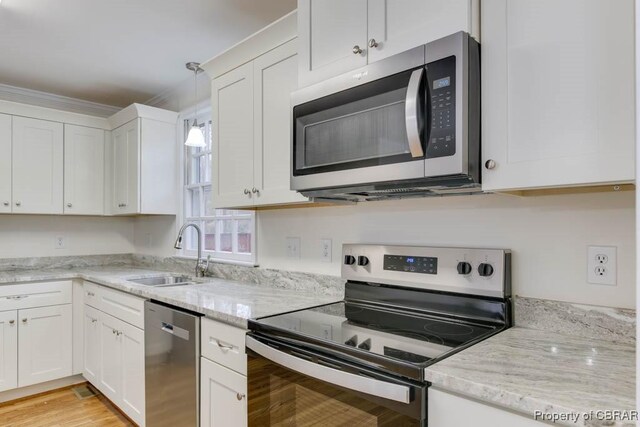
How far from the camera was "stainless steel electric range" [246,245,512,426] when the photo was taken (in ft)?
3.47

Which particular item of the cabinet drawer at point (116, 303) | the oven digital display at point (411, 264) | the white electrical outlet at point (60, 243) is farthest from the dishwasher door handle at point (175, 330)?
the white electrical outlet at point (60, 243)

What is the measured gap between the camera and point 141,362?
2240 millimetres

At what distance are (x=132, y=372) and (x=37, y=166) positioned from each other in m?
1.97

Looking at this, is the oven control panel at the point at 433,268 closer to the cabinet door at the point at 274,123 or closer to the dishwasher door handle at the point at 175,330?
the cabinet door at the point at 274,123

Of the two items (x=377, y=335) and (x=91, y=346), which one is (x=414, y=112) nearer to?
(x=377, y=335)

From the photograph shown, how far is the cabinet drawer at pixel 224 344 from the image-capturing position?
62.1 inches

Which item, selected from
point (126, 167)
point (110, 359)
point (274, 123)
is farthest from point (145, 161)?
point (274, 123)

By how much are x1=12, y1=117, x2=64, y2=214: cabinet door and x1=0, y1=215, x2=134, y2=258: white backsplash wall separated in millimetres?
312

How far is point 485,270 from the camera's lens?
1.41 meters

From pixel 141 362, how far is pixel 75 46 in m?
2.03

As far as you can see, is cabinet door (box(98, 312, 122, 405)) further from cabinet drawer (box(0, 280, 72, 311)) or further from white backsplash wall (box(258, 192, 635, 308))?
white backsplash wall (box(258, 192, 635, 308))

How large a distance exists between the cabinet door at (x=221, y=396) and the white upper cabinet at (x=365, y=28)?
4.08ft

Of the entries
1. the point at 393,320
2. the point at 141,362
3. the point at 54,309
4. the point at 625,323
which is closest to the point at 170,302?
the point at 141,362

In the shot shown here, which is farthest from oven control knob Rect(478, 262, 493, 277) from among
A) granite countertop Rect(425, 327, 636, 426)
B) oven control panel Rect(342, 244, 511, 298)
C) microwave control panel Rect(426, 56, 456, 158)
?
microwave control panel Rect(426, 56, 456, 158)
